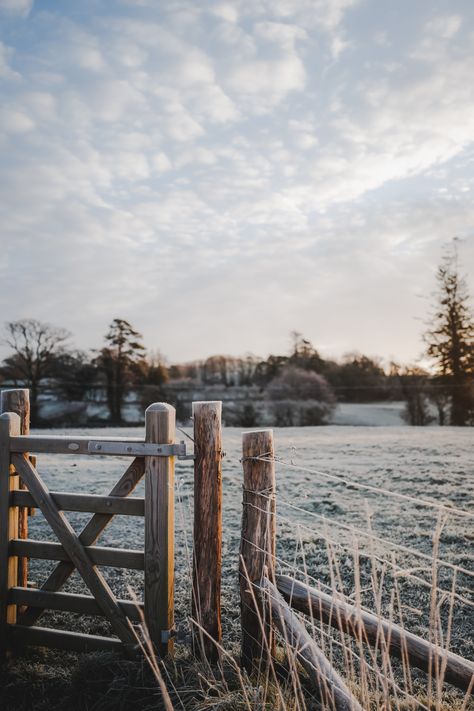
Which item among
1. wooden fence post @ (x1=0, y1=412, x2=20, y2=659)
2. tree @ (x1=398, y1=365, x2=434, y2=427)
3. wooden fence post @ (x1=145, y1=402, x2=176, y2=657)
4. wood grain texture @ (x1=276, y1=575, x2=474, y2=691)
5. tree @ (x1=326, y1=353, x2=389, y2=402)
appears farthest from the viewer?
tree @ (x1=326, y1=353, x2=389, y2=402)

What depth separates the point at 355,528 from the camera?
2971 millimetres

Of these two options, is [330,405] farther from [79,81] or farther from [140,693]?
[140,693]

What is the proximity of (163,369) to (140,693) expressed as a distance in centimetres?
2489

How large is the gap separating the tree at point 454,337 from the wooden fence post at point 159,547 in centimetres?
2413

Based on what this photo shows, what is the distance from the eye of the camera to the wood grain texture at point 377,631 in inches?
73.8

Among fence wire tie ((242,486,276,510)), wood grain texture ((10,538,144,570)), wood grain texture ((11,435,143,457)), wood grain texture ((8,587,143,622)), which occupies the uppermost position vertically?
wood grain texture ((11,435,143,457))

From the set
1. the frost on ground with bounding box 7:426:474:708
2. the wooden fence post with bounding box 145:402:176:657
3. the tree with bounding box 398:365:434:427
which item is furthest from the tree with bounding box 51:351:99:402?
the wooden fence post with bounding box 145:402:176:657

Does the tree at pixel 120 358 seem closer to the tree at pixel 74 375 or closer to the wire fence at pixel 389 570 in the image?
the tree at pixel 74 375

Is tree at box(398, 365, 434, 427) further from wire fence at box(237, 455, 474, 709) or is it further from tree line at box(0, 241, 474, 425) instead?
wire fence at box(237, 455, 474, 709)

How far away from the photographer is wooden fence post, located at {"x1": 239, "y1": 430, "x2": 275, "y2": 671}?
2.62 metres

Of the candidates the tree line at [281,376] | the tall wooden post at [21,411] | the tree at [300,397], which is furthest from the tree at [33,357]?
the tall wooden post at [21,411]

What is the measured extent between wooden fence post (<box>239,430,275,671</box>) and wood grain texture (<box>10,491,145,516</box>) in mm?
666

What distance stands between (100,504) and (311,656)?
149cm

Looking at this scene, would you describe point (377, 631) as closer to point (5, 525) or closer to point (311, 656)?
point (311, 656)
